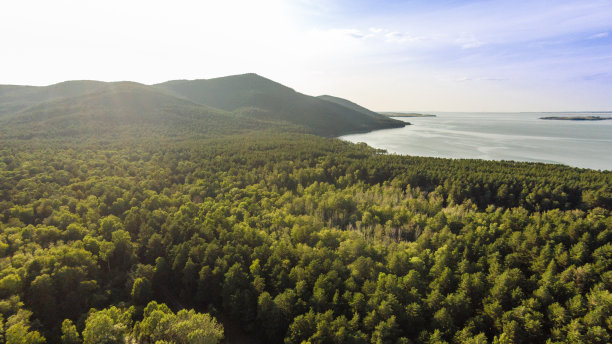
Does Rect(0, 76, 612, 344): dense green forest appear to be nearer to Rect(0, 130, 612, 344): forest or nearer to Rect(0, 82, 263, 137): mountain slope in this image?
Rect(0, 130, 612, 344): forest

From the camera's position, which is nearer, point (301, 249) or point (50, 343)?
point (50, 343)

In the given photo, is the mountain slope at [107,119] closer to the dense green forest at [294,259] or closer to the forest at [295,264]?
the dense green forest at [294,259]

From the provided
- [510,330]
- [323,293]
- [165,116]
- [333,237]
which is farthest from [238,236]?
[165,116]

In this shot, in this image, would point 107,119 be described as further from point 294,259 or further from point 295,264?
point 295,264

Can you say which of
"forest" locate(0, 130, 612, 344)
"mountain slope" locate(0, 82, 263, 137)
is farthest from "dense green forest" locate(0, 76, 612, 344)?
"mountain slope" locate(0, 82, 263, 137)

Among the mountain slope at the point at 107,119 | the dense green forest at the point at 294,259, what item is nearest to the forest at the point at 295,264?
the dense green forest at the point at 294,259

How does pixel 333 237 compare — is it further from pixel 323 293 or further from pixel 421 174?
pixel 421 174

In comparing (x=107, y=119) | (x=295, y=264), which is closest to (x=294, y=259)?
(x=295, y=264)
